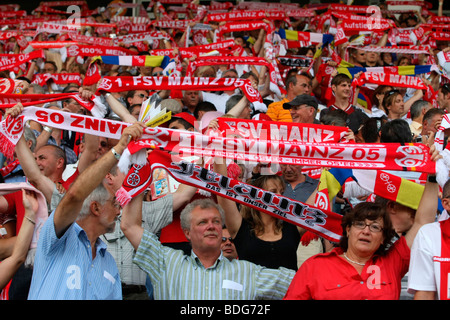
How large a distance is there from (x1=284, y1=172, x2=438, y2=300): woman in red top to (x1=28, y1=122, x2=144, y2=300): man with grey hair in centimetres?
124

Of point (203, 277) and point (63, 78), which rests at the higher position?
point (63, 78)

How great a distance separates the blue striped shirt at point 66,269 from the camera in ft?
13.6

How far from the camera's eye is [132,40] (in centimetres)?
1343

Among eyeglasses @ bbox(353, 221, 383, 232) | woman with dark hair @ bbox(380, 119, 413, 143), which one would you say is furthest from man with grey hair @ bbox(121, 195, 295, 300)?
woman with dark hair @ bbox(380, 119, 413, 143)

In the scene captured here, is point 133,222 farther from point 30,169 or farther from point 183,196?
point 30,169

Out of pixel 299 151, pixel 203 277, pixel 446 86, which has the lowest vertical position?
pixel 203 277

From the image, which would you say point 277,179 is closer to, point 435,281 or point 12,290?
point 435,281

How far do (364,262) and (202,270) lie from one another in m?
1.10

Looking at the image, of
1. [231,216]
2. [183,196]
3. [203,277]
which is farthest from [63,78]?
[203,277]

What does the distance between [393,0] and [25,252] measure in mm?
14625

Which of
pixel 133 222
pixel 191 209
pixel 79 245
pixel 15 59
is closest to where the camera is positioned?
pixel 79 245

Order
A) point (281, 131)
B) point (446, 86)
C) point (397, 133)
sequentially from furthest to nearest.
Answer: point (446, 86) < point (397, 133) < point (281, 131)

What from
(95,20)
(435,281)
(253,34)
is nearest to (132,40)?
(253,34)

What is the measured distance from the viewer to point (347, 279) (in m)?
4.48
